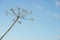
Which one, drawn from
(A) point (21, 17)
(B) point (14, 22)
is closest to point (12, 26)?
(B) point (14, 22)

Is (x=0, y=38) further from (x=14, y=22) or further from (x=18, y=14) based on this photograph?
(x=18, y=14)

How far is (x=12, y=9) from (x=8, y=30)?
4065 millimetres

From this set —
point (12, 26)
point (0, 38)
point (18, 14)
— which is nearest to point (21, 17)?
point (18, 14)

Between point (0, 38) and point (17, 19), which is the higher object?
point (17, 19)

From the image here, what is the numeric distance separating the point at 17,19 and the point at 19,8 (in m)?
2.50

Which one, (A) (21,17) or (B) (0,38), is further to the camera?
(B) (0,38)

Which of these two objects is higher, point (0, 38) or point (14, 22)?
point (14, 22)

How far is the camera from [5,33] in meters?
25.3

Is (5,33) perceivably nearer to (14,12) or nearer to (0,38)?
(0,38)

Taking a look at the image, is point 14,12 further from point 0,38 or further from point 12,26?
point 0,38

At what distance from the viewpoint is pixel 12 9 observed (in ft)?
75.2

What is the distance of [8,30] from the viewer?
2538cm

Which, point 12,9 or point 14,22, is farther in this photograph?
point 14,22

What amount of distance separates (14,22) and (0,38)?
3391 mm
